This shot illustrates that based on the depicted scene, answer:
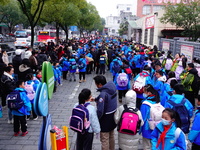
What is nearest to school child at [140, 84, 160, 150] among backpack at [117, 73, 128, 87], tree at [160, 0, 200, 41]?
backpack at [117, 73, 128, 87]

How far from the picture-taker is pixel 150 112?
4031mm

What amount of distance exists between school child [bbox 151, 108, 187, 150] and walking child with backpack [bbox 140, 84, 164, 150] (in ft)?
1.89

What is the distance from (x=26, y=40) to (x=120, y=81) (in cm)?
2578

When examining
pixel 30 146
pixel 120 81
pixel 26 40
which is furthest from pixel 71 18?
pixel 30 146

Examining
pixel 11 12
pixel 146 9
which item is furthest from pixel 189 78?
pixel 146 9

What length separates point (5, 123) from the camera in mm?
6574

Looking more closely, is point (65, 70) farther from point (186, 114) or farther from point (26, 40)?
point (26, 40)

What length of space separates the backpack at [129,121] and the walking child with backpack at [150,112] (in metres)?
0.26

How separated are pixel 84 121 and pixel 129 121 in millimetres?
761

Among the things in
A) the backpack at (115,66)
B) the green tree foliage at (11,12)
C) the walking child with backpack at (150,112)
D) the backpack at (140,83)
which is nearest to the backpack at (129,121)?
the walking child with backpack at (150,112)

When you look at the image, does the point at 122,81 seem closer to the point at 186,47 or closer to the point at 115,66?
the point at 115,66

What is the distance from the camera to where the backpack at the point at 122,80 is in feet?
25.4

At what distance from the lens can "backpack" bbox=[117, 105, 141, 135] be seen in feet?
12.6

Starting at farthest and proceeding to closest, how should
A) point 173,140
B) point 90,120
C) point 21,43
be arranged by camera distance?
point 21,43, point 90,120, point 173,140
